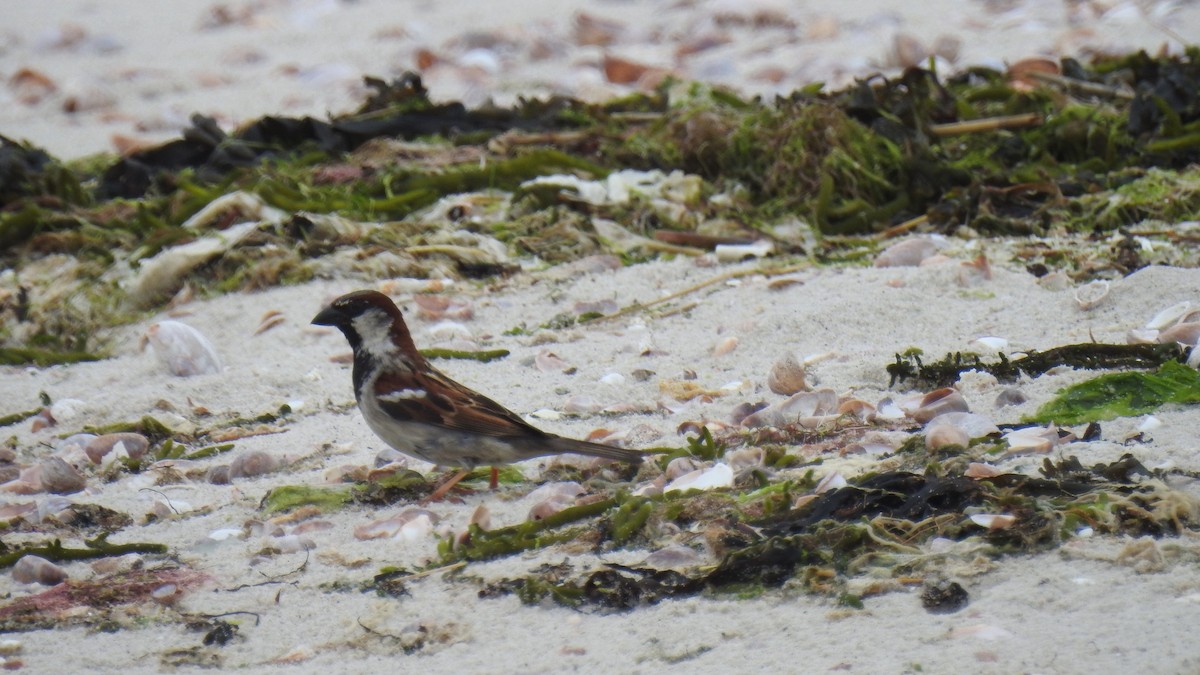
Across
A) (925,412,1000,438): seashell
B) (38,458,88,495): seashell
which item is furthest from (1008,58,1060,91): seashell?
(38,458,88,495): seashell

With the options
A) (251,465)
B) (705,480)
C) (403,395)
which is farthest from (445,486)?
(705,480)

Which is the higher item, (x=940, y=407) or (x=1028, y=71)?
(x=1028, y=71)

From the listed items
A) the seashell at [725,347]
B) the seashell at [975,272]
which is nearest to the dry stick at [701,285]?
the seashell at [725,347]

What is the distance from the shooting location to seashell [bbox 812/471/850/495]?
12.6 ft

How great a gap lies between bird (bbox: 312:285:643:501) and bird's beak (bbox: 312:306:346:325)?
186 millimetres

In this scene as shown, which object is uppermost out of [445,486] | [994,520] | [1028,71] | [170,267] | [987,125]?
[1028,71]

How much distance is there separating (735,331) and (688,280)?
0.78 m

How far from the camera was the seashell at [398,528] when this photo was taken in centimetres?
402

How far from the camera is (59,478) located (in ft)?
15.0

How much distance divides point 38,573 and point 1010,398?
2823 millimetres

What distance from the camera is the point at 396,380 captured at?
457cm

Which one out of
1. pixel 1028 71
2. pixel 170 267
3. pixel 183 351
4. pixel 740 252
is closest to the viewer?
pixel 183 351

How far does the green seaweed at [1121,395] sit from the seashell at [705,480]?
93 centimetres

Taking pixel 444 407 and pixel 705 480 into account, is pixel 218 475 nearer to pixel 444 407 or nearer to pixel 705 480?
pixel 444 407
